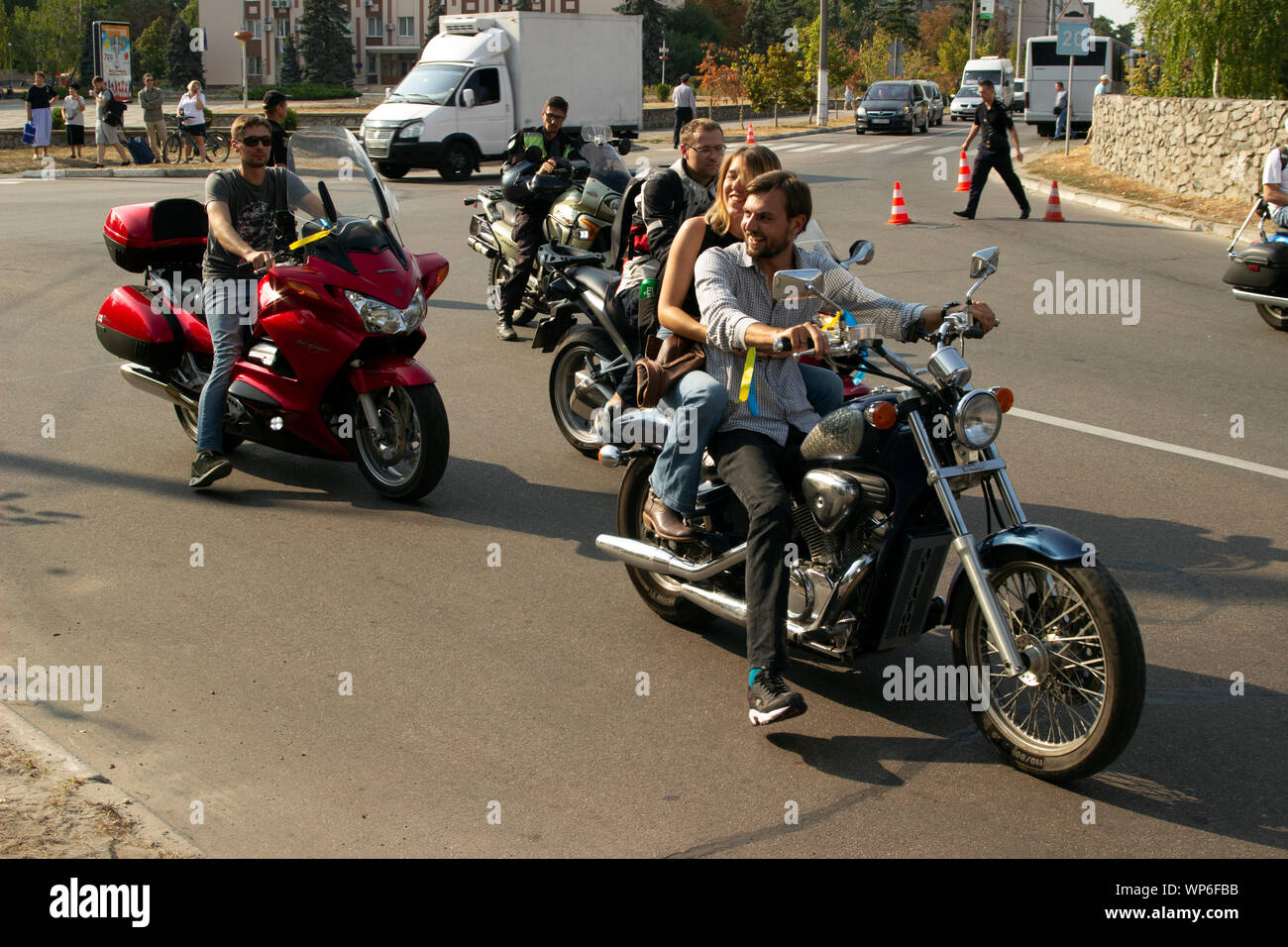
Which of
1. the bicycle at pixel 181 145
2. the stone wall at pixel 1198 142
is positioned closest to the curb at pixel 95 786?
the stone wall at pixel 1198 142

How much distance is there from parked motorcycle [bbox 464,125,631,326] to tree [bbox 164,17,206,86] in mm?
86693

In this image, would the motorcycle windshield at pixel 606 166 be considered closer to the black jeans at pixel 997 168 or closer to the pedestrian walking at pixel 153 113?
the black jeans at pixel 997 168

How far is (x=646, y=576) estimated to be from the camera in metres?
5.55

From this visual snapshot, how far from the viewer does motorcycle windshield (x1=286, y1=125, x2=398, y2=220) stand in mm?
7410

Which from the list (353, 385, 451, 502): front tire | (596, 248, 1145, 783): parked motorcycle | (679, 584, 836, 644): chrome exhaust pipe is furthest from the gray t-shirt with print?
(596, 248, 1145, 783): parked motorcycle

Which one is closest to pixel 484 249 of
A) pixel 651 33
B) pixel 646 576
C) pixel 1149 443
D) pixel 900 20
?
pixel 1149 443

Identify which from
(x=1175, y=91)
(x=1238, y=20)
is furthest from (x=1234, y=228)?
(x=1175, y=91)

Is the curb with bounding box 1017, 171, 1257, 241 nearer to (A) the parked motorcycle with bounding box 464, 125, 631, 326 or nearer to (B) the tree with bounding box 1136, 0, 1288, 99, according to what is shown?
(B) the tree with bounding box 1136, 0, 1288, 99

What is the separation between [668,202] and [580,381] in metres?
1.20

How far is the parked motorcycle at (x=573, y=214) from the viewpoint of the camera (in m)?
11.1

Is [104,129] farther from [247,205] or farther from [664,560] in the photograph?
[664,560]

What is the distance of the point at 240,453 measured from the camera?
7.99 meters

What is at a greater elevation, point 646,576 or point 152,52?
point 152,52
